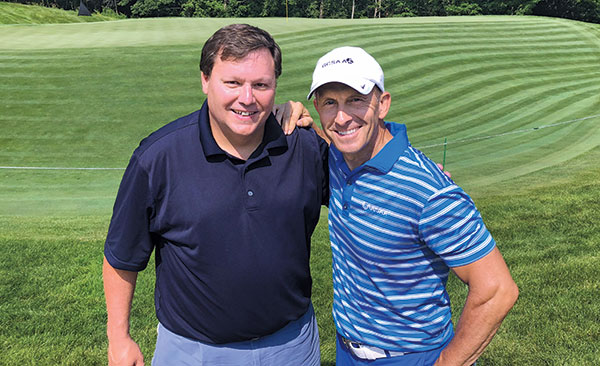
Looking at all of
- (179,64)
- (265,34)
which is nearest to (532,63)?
(179,64)

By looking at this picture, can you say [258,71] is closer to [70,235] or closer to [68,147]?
[70,235]

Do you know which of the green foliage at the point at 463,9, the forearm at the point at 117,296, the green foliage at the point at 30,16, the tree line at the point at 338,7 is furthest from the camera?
the green foliage at the point at 463,9

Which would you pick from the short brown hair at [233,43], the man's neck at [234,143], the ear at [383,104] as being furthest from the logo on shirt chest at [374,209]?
the short brown hair at [233,43]

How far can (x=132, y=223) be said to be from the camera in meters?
2.60

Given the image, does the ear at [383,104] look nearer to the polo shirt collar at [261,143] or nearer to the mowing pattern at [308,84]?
the polo shirt collar at [261,143]

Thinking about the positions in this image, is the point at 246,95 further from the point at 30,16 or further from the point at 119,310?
the point at 30,16

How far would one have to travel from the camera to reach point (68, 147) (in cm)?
1562

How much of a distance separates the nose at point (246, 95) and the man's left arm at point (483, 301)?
1272 millimetres

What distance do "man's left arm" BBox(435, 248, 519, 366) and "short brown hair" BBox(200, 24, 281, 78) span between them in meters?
1.45

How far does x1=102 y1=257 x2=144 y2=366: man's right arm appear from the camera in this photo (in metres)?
2.77

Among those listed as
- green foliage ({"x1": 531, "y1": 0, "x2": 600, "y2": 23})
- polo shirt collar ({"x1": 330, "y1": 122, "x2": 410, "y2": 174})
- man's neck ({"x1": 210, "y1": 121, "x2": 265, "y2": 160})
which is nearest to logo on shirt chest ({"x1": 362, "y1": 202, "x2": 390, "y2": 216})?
polo shirt collar ({"x1": 330, "y1": 122, "x2": 410, "y2": 174})

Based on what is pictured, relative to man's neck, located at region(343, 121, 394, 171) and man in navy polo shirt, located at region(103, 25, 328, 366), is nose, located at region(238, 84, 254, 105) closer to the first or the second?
man in navy polo shirt, located at region(103, 25, 328, 366)

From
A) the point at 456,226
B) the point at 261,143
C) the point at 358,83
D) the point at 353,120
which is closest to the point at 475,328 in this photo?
the point at 456,226

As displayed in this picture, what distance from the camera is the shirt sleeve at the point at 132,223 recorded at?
254cm
